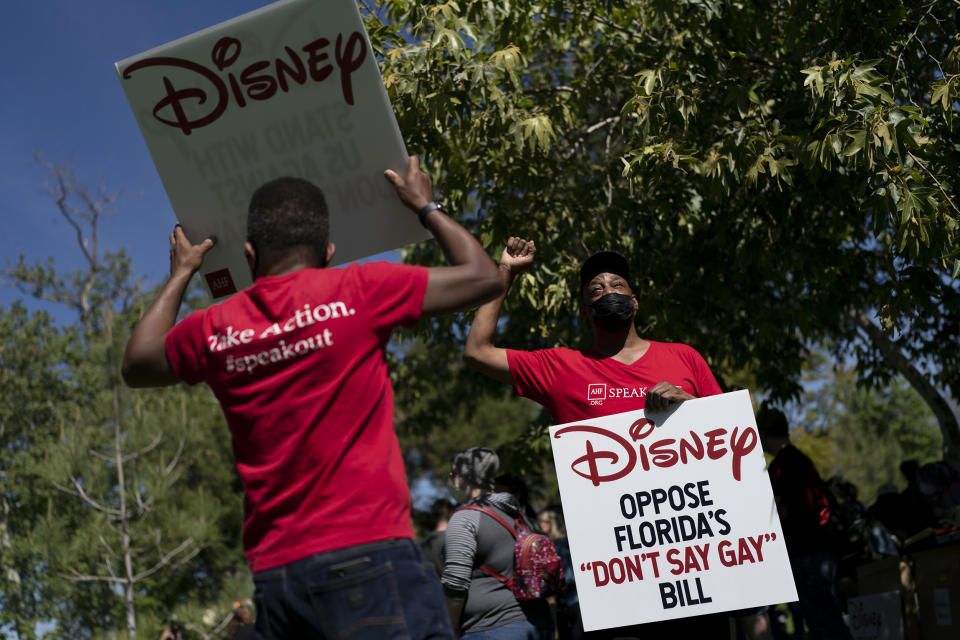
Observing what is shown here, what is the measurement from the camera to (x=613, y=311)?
3990mm

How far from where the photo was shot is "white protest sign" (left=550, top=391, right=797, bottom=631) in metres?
3.54

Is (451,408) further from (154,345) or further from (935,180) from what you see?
(154,345)

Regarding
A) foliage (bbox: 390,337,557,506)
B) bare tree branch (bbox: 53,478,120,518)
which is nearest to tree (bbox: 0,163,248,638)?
bare tree branch (bbox: 53,478,120,518)

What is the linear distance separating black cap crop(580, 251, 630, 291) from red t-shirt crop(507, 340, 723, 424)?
1.14 feet

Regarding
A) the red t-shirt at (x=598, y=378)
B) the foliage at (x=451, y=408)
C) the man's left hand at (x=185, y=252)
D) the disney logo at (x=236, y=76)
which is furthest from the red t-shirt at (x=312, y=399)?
the foliage at (x=451, y=408)

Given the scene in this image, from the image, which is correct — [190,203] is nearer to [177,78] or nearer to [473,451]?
[177,78]

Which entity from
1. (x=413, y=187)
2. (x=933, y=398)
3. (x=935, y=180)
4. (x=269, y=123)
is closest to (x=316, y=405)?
(x=413, y=187)

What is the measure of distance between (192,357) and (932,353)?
31.3 feet

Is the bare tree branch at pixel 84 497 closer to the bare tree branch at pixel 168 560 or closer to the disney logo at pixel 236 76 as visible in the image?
the bare tree branch at pixel 168 560

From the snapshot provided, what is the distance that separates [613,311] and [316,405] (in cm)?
203

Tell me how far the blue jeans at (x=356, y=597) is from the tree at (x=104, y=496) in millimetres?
19041

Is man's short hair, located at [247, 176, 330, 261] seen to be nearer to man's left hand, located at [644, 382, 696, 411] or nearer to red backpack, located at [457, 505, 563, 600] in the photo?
man's left hand, located at [644, 382, 696, 411]

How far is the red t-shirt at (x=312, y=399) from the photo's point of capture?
216 centimetres

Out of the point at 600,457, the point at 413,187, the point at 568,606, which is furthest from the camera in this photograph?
the point at 568,606
